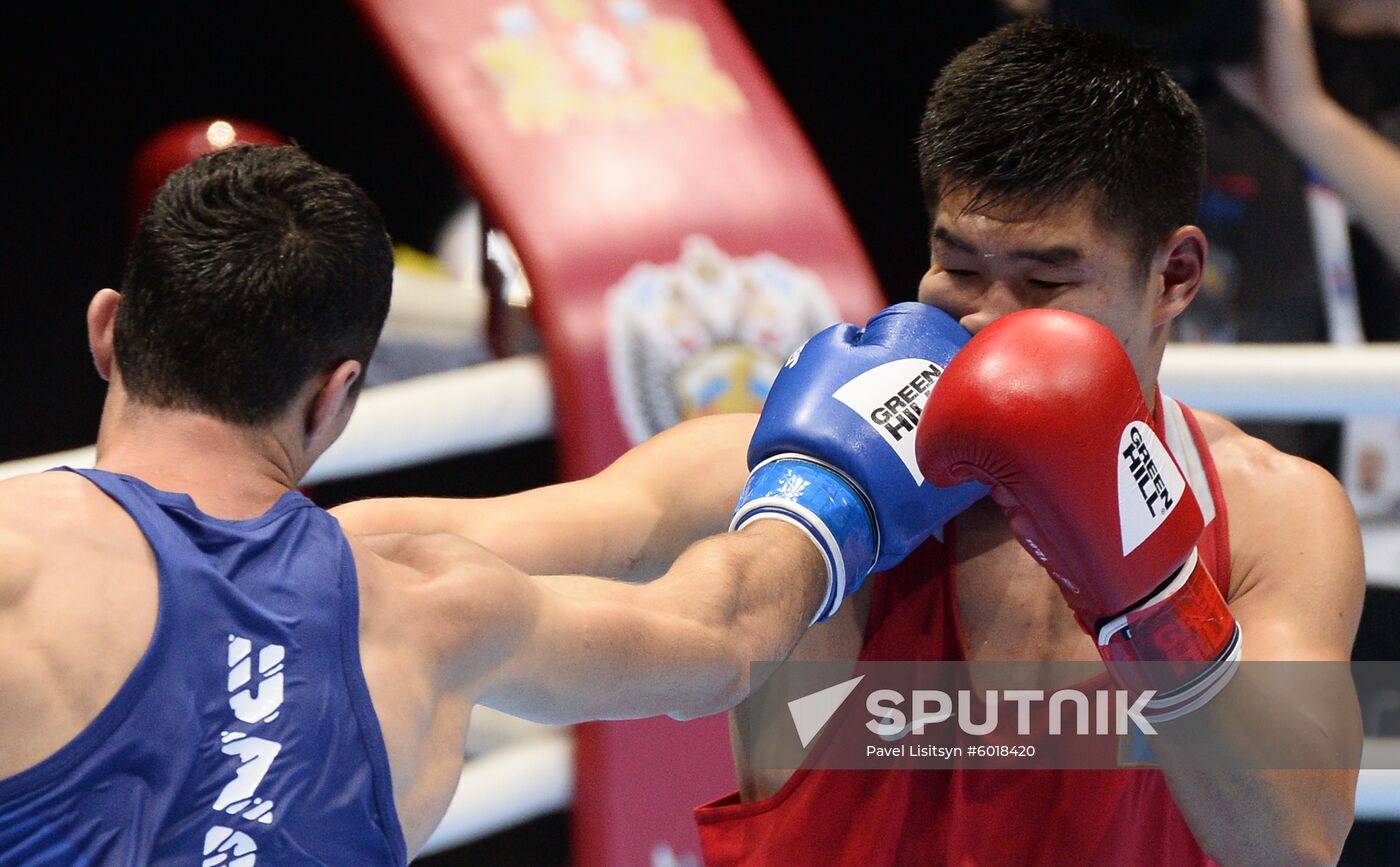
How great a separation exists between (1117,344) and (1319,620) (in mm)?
304

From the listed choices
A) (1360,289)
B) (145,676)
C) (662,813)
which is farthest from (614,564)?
(1360,289)

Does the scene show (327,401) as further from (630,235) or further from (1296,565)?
(630,235)

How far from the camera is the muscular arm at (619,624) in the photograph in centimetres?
120

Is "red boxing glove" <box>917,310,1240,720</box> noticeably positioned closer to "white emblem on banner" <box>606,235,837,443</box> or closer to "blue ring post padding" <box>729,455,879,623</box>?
"blue ring post padding" <box>729,455,879,623</box>

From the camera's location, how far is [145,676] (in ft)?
3.37

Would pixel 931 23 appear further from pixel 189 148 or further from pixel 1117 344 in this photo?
pixel 1117 344

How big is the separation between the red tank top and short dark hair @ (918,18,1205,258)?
31cm

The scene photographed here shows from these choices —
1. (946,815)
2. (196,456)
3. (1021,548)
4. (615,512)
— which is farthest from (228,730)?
(1021,548)

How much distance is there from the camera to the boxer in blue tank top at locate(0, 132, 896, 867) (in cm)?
101

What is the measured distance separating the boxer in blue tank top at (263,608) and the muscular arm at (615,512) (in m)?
0.16

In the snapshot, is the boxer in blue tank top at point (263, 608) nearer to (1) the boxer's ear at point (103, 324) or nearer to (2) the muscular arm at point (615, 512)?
Answer: (1) the boxer's ear at point (103, 324)

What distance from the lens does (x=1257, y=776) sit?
4.30 ft

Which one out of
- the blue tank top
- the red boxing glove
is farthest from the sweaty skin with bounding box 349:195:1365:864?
the blue tank top

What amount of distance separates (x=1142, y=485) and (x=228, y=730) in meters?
0.67
